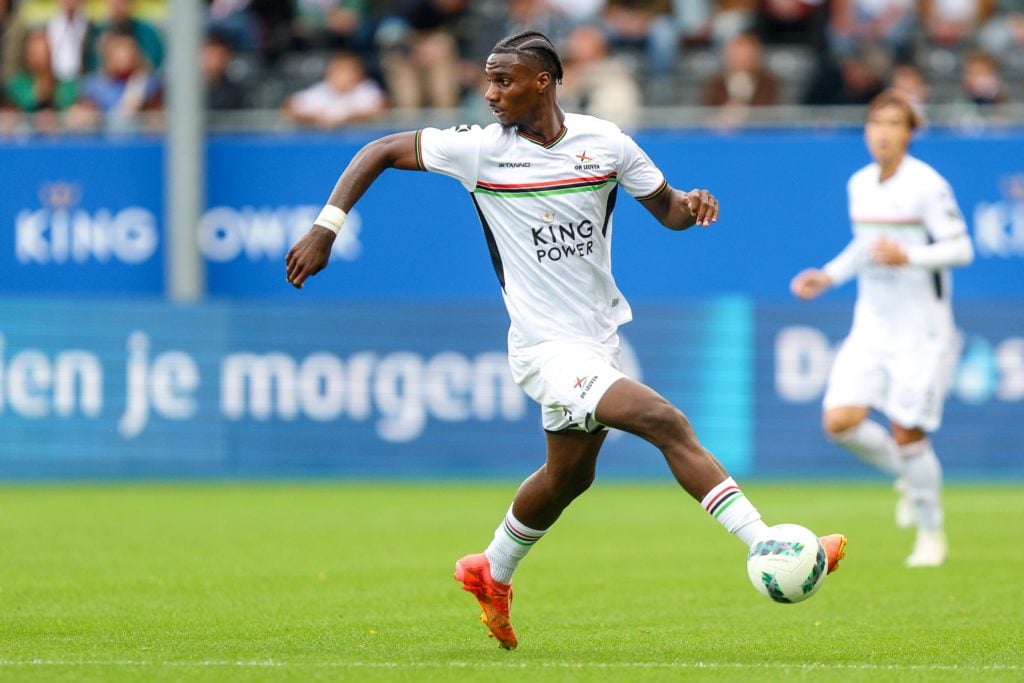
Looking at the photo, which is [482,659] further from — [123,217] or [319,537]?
[123,217]

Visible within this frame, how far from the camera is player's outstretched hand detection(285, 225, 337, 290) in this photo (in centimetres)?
713

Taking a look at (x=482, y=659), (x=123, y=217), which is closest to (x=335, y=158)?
(x=123, y=217)

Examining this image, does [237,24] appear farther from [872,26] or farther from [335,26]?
[872,26]

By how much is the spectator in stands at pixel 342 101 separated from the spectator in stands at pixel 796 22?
4177mm

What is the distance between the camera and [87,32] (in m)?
20.9

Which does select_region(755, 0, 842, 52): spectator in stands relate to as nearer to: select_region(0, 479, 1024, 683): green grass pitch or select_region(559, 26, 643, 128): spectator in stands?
select_region(559, 26, 643, 128): spectator in stands

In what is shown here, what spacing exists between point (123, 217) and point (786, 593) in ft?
48.2

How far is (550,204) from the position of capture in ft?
24.6

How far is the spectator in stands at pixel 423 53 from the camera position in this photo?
20.0 metres

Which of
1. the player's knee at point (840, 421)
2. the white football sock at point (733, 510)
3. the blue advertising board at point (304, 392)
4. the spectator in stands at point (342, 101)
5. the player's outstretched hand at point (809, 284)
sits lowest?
the blue advertising board at point (304, 392)

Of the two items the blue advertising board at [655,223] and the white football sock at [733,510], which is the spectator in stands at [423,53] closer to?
the blue advertising board at [655,223]

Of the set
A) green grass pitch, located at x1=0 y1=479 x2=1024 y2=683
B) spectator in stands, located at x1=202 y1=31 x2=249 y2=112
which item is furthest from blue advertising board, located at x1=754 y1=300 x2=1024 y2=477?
spectator in stands, located at x1=202 y1=31 x2=249 y2=112

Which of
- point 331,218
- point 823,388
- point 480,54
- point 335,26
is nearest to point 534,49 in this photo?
point 331,218

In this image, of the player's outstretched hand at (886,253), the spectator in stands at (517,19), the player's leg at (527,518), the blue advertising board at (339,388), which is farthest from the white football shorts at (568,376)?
the spectator in stands at (517,19)
